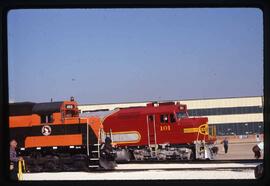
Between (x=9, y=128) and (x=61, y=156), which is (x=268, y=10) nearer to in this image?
(x=9, y=128)

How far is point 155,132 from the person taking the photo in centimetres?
1959

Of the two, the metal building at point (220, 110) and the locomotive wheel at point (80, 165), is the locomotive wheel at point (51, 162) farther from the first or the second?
the metal building at point (220, 110)

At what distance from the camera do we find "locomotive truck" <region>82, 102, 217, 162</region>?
1934 centimetres

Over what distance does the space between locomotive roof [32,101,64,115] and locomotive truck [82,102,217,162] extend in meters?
2.30

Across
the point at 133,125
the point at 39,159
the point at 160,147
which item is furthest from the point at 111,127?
the point at 39,159

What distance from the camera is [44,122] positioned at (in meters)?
17.2

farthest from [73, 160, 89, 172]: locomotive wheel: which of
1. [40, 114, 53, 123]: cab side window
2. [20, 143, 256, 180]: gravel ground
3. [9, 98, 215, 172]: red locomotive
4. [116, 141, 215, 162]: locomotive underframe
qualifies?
[116, 141, 215, 162]: locomotive underframe

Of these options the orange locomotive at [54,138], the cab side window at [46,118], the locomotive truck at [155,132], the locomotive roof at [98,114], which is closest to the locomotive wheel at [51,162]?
the orange locomotive at [54,138]

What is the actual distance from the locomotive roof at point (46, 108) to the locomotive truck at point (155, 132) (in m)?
2.30

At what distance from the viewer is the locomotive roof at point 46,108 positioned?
56.4 ft

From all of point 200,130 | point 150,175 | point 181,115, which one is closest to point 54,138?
point 181,115

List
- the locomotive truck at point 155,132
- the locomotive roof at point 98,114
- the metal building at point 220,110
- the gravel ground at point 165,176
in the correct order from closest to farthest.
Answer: the gravel ground at point 165,176 < the locomotive roof at point 98,114 < the locomotive truck at point 155,132 < the metal building at point 220,110

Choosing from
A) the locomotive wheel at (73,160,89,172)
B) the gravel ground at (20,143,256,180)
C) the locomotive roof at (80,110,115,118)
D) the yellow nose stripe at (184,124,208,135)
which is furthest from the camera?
the yellow nose stripe at (184,124,208,135)

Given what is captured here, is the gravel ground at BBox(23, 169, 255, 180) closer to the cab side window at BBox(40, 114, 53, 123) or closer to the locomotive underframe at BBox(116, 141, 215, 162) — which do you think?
the cab side window at BBox(40, 114, 53, 123)
